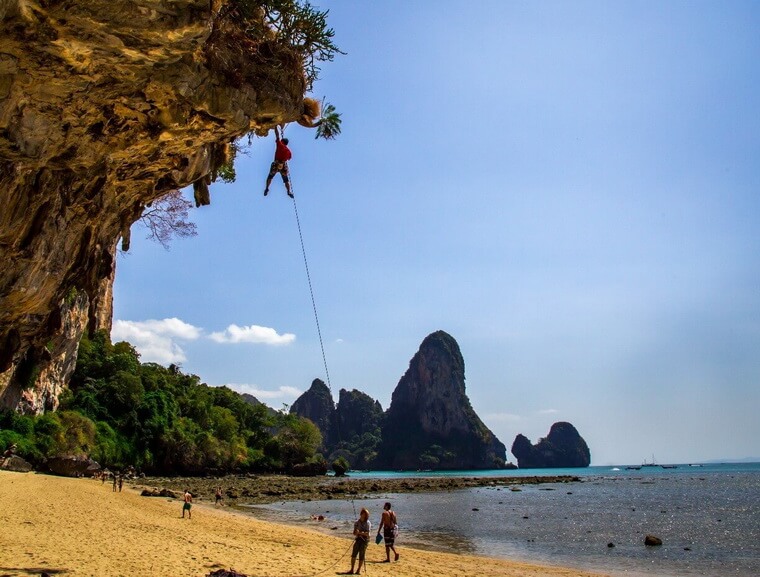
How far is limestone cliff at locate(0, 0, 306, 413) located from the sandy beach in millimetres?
5671

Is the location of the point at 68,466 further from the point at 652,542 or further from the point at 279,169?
the point at 652,542

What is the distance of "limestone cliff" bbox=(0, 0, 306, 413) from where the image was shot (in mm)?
7234

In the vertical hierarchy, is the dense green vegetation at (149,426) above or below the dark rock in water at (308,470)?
above

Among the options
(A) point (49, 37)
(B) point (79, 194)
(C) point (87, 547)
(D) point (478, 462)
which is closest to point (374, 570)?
(C) point (87, 547)

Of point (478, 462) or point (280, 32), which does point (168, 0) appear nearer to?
point (280, 32)

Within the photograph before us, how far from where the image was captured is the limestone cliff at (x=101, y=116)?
7234mm

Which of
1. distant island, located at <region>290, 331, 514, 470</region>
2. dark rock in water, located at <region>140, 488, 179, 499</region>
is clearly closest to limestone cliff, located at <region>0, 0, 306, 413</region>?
dark rock in water, located at <region>140, 488, 179, 499</region>

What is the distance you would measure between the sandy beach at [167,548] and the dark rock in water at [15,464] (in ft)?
41.0

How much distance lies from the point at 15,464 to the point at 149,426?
23.0 m

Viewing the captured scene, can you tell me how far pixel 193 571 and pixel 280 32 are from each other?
12.4 m

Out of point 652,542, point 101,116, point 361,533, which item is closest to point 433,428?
point 652,542

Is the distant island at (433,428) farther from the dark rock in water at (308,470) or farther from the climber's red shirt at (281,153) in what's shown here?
the climber's red shirt at (281,153)

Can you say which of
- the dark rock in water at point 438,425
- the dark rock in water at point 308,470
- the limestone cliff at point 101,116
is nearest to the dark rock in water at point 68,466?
the limestone cliff at point 101,116

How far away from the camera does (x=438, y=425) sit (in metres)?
184
